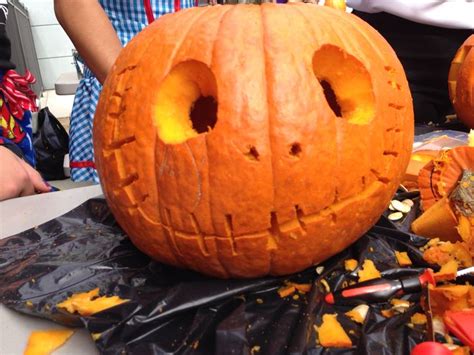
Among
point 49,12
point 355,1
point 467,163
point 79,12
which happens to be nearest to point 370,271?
point 467,163

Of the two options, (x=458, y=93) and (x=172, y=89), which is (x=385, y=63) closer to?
(x=172, y=89)

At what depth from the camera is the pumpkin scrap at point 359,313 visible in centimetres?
64

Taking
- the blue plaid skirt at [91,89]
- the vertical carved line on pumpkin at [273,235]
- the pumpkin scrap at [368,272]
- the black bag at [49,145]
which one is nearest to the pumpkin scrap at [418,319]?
the pumpkin scrap at [368,272]

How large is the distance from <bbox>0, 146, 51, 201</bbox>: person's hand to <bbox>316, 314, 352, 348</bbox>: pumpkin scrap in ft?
3.25

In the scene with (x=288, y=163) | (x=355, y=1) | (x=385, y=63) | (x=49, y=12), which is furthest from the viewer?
(x=49, y=12)

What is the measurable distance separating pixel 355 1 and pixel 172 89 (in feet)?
4.73

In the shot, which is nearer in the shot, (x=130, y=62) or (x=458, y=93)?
(x=130, y=62)

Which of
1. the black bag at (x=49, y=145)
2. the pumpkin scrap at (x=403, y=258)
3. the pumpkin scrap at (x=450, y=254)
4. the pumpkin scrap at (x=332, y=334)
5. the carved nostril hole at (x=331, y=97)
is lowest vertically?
the black bag at (x=49, y=145)

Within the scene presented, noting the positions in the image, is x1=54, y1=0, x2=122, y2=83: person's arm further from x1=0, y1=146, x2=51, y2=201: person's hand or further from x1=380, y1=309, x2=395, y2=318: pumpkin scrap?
x1=380, y1=309, x2=395, y2=318: pumpkin scrap

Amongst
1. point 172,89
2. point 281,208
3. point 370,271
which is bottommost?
point 370,271

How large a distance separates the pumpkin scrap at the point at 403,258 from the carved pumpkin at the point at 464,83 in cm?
94

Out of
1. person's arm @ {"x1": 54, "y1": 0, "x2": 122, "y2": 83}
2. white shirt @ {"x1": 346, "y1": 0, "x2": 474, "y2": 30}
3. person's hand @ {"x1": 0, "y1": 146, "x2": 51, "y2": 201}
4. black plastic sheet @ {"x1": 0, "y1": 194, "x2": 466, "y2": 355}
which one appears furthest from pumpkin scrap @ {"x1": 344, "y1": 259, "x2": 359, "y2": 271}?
white shirt @ {"x1": 346, "y1": 0, "x2": 474, "y2": 30}

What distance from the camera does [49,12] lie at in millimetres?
7301

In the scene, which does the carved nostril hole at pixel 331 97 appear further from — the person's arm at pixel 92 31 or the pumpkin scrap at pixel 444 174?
the person's arm at pixel 92 31
